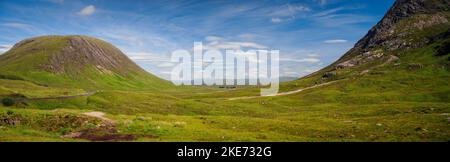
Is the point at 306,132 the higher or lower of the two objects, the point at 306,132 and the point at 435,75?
the lower

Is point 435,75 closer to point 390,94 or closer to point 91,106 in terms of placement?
point 390,94

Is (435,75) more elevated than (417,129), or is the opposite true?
(435,75)

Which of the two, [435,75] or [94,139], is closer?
[94,139]

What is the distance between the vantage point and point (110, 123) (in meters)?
45.7
